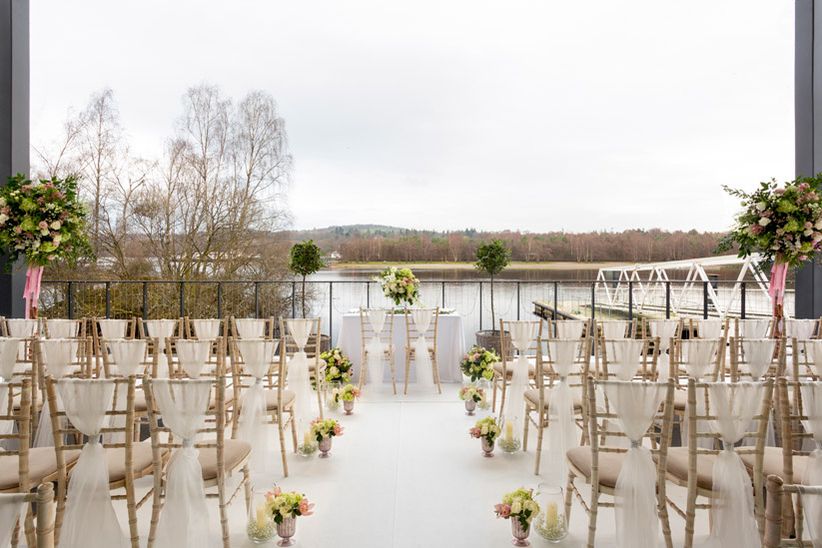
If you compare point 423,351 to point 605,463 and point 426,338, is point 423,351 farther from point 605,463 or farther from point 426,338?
point 605,463

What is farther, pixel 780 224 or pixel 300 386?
pixel 780 224

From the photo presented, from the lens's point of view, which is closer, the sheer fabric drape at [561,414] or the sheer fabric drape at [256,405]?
the sheer fabric drape at [256,405]

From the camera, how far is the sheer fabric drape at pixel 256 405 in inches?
125

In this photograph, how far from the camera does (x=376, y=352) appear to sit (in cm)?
561

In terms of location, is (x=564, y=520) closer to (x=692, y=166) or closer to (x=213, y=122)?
(x=213, y=122)

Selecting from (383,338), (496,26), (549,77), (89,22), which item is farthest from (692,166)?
(89,22)

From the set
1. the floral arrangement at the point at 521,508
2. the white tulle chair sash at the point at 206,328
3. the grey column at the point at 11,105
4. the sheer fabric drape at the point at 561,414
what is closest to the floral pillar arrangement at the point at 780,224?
the sheer fabric drape at the point at 561,414

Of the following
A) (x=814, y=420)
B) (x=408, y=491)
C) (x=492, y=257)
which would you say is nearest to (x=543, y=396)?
(x=408, y=491)

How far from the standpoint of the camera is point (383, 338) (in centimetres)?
601

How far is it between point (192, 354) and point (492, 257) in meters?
4.83

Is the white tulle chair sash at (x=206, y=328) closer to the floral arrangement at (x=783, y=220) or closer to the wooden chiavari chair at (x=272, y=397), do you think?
the wooden chiavari chair at (x=272, y=397)

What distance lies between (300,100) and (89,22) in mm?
4498

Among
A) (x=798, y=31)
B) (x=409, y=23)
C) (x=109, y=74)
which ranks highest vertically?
(x=409, y=23)

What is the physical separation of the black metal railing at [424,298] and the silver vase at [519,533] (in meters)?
3.16
